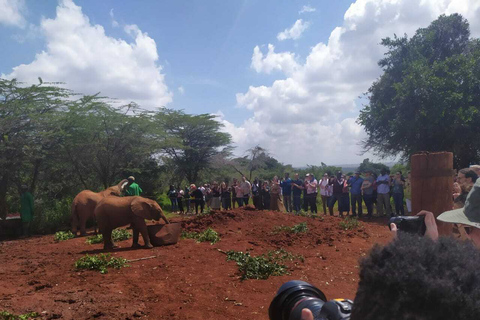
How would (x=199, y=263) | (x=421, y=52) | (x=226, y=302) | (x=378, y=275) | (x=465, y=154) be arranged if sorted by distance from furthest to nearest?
(x=421, y=52) → (x=465, y=154) → (x=199, y=263) → (x=226, y=302) → (x=378, y=275)

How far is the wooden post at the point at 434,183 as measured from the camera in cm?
252

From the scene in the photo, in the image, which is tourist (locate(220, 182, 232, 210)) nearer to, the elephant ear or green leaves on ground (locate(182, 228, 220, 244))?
green leaves on ground (locate(182, 228, 220, 244))

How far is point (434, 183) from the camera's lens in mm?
2537

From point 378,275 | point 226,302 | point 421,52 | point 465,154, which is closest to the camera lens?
point 378,275

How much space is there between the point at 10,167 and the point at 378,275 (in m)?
14.8

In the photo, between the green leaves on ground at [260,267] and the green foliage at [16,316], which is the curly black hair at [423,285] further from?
the green leaves on ground at [260,267]

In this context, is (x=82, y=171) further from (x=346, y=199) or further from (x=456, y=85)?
(x=456, y=85)

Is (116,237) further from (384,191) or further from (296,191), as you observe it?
(384,191)

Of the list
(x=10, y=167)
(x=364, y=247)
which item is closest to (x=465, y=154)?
(x=364, y=247)

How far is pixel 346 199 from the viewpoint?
14.2 m

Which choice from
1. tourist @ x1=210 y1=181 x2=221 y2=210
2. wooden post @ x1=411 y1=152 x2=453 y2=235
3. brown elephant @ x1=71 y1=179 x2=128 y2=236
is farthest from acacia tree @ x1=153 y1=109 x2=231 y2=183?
wooden post @ x1=411 y1=152 x2=453 y2=235

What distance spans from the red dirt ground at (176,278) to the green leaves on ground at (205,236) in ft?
0.73

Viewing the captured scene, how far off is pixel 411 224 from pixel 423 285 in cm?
123

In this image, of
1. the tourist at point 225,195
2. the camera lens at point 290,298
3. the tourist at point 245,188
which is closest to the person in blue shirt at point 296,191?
the tourist at point 245,188
